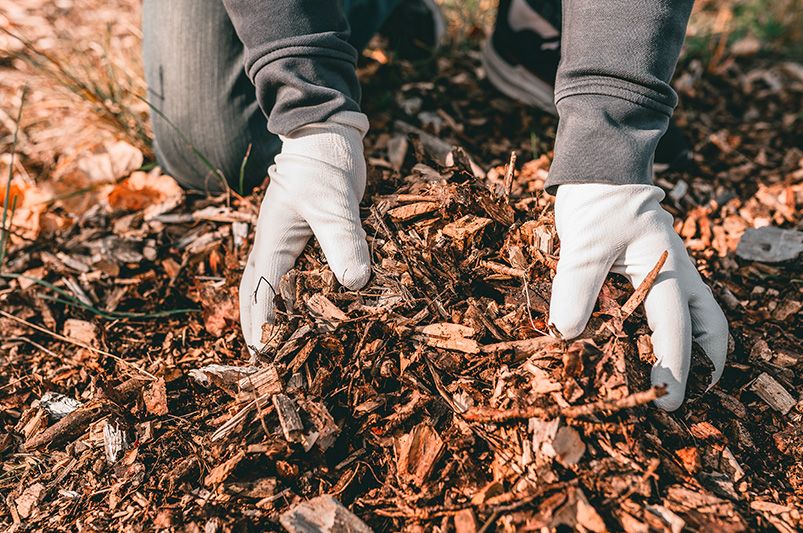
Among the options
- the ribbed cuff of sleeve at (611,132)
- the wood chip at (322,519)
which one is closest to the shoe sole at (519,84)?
the ribbed cuff of sleeve at (611,132)

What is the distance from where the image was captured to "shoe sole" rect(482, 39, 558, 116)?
2.91 meters

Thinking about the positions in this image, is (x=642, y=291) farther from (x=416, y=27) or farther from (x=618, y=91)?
(x=416, y=27)

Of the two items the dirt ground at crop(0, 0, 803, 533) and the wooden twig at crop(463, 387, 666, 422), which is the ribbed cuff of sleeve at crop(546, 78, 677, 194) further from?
the wooden twig at crop(463, 387, 666, 422)

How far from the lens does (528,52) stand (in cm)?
294

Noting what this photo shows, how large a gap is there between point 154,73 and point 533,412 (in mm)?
2221

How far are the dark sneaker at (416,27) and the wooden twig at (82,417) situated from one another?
87.7 inches

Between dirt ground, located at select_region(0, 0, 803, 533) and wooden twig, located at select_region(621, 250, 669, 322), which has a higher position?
wooden twig, located at select_region(621, 250, 669, 322)

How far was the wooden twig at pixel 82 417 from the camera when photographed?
1.73m

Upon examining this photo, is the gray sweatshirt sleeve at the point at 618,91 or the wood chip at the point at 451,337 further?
the gray sweatshirt sleeve at the point at 618,91

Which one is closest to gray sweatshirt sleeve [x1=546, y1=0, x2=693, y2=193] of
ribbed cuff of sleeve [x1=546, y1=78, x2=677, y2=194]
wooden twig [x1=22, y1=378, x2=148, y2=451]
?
ribbed cuff of sleeve [x1=546, y1=78, x2=677, y2=194]

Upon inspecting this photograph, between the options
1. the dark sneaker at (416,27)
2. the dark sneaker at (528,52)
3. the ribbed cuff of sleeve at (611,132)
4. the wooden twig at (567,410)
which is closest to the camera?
the wooden twig at (567,410)

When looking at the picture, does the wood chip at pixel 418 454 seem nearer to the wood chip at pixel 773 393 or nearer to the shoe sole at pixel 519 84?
the wood chip at pixel 773 393

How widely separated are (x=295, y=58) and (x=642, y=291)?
4.23ft

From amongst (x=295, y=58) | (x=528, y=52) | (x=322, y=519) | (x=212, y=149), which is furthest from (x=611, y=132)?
(x=212, y=149)
